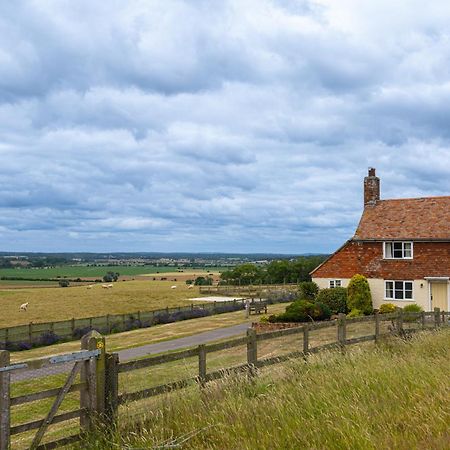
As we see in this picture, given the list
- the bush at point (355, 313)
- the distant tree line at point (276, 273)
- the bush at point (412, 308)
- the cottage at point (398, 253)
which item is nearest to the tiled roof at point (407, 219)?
the cottage at point (398, 253)

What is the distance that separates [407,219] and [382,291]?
4982mm

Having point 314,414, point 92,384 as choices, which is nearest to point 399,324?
point 314,414

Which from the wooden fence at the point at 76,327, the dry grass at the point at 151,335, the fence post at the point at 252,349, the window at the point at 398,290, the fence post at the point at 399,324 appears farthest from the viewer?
the window at the point at 398,290

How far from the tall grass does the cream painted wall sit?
25728mm

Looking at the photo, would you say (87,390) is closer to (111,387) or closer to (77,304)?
(111,387)

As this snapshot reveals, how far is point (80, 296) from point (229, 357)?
5615 centimetres

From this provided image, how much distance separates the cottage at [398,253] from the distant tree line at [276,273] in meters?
53.9

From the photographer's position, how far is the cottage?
3322 centimetres

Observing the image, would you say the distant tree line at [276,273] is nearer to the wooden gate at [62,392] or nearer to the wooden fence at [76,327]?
the wooden fence at [76,327]

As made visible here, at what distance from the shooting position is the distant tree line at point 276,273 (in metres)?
93.1

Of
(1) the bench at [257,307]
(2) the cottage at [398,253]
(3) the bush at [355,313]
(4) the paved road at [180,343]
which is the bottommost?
(4) the paved road at [180,343]

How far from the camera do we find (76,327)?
35156 mm

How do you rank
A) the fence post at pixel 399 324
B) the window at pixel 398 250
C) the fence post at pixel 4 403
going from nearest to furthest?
the fence post at pixel 4 403
the fence post at pixel 399 324
the window at pixel 398 250

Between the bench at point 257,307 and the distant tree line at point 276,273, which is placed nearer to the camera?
the bench at point 257,307
